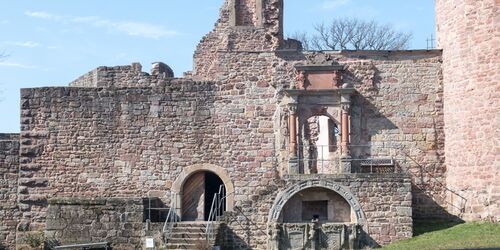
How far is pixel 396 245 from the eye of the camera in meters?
22.8

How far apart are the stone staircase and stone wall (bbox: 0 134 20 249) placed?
224 inches

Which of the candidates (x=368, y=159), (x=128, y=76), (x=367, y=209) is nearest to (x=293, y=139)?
(x=368, y=159)

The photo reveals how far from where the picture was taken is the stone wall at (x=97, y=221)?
2483cm

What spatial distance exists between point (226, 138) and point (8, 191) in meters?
7.03

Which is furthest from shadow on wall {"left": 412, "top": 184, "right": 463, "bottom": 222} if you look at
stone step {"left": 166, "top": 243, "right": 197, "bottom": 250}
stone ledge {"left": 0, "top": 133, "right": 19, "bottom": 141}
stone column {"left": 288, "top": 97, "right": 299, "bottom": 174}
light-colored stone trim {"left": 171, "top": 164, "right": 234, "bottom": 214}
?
stone ledge {"left": 0, "top": 133, "right": 19, "bottom": 141}

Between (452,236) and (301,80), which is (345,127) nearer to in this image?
(301,80)

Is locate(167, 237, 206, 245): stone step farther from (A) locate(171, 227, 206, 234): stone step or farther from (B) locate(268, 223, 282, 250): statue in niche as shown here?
(B) locate(268, 223, 282, 250): statue in niche

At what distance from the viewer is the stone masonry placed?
2502 cm

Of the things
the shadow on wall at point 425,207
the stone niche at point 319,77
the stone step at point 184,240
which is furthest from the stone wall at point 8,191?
the shadow on wall at point 425,207

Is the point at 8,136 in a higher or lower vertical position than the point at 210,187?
higher

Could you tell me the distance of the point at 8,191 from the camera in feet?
89.6

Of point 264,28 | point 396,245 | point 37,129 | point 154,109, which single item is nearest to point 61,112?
point 37,129

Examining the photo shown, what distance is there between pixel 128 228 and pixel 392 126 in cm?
818

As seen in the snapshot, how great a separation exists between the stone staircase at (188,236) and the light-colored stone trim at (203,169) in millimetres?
1564
